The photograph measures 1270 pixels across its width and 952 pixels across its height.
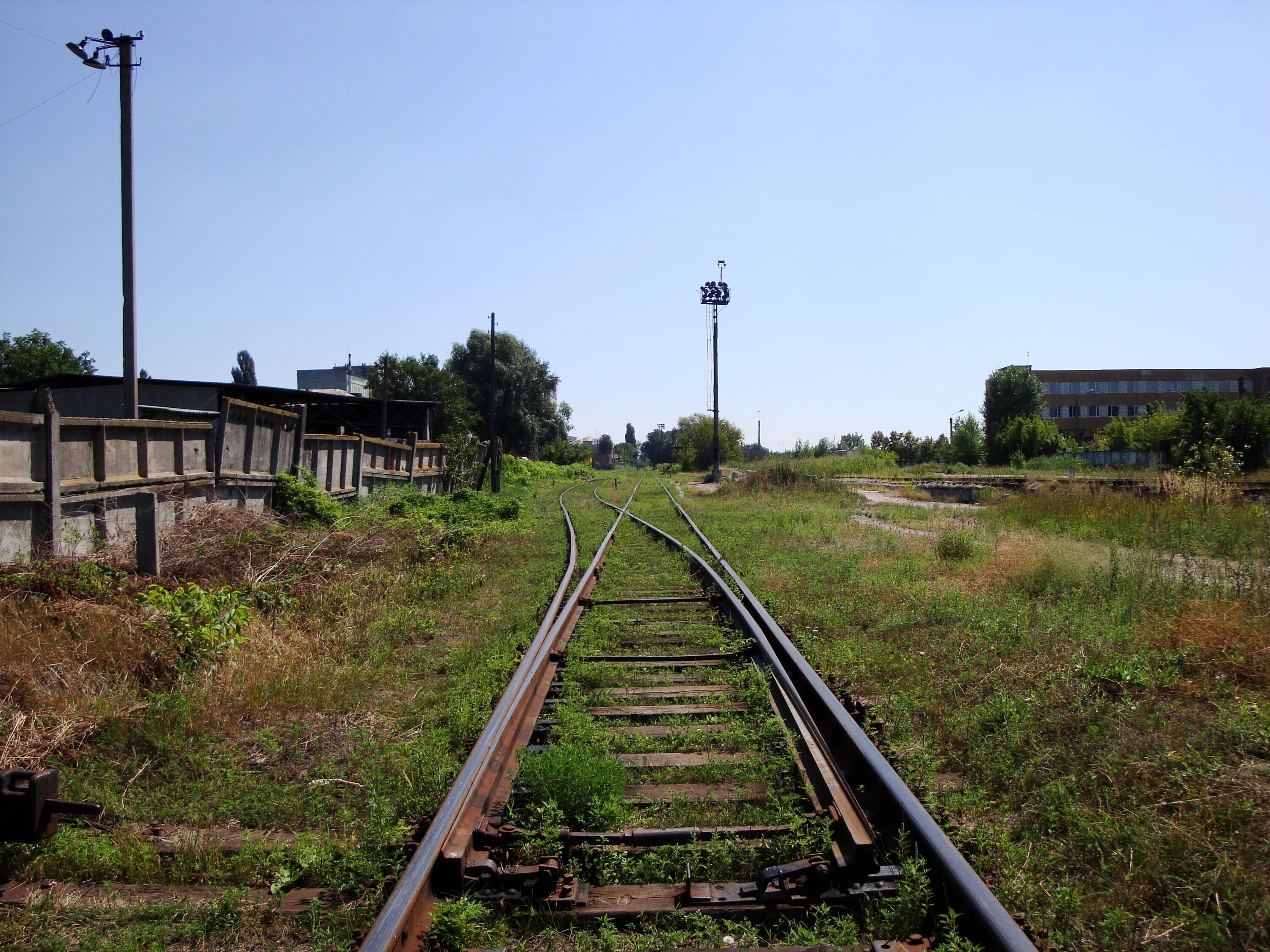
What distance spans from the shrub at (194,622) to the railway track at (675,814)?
205 centimetres

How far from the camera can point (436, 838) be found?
9.55ft

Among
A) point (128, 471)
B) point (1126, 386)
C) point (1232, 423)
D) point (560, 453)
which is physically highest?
point (1126, 386)

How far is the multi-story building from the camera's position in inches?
3831

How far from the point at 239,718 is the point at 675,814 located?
2.77m

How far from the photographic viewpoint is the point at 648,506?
23.6 meters

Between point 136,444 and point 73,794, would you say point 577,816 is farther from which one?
point 136,444

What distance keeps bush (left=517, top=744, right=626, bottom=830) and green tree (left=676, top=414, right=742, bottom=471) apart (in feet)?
193

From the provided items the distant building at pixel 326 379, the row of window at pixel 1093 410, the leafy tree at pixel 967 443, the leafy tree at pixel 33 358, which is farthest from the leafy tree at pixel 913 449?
the leafy tree at pixel 33 358

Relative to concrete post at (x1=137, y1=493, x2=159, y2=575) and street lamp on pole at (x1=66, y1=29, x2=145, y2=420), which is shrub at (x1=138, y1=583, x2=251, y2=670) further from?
street lamp on pole at (x1=66, y1=29, x2=145, y2=420)

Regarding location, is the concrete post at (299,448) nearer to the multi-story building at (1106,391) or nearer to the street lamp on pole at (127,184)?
the street lamp on pole at (127,184)

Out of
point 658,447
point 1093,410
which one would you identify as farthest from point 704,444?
point 658,447

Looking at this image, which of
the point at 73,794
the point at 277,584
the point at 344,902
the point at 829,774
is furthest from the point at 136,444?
the point at 829,774

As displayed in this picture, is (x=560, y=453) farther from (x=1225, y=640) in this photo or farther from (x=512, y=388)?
(x=1225, y=640)

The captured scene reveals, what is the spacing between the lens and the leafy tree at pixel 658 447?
158625 millimetres
